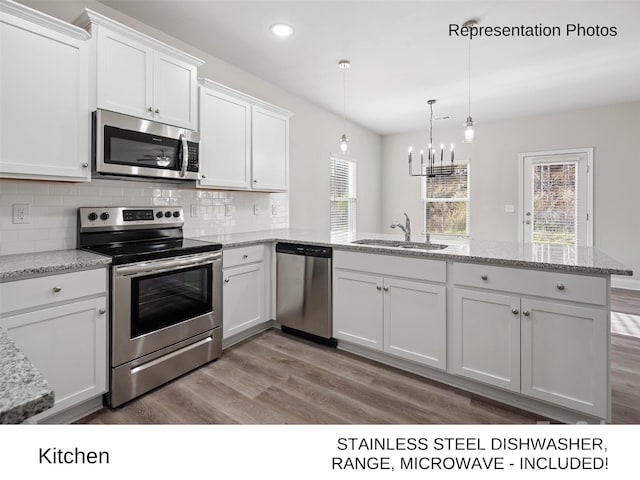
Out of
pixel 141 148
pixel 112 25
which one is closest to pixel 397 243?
pixel 141 148

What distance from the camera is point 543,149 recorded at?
5.08m

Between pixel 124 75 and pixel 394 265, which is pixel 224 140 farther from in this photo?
pixel 394 265

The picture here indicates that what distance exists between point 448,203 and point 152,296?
5.26m

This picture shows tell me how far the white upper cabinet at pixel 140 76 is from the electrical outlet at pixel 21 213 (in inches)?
29.7

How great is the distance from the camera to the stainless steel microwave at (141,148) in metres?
2.04

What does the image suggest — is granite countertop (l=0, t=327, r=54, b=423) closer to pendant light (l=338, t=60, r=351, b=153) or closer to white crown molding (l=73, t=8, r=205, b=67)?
white crown molding (l=73, t=8, r=205, b=67)

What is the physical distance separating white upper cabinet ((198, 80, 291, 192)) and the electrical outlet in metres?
1.10

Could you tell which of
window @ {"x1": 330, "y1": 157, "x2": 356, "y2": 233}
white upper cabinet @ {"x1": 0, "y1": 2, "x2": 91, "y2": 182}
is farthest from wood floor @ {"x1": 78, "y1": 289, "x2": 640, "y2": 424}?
window @ {"x1": 330, "y1": 157, "x2": 356, "y2": 233}

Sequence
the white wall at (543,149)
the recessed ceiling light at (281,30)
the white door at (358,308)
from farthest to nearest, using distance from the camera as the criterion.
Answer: the white wall at (543,149), the recessed ceiling light at (281,30), the white door at (358,308)

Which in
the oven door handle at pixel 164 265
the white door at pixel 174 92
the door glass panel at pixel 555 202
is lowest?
the oven door handle at pixel 164 265

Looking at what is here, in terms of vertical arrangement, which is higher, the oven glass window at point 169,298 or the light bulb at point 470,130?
the light bulb at point 470,130

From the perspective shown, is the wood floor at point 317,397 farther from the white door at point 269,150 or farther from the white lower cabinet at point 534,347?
the white door at point 269,150

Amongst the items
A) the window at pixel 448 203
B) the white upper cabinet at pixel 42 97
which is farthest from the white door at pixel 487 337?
the window at pixel 448 203
